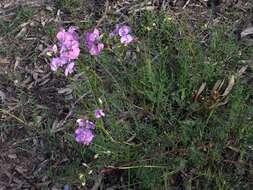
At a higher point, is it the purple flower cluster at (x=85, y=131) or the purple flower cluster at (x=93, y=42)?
the purple flower cluster at (x=93, y=42)

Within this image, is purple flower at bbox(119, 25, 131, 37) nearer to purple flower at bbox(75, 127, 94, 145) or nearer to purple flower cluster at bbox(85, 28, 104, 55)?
purple flower cluster at bbox(85, 28, 104, 55)

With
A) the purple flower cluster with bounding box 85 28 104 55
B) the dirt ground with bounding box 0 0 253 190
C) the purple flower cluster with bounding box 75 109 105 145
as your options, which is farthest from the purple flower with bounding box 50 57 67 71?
the dirt ground with bounding box 0 0 253 190

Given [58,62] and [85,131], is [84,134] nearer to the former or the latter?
[85,131]

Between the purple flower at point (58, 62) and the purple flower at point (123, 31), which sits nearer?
the purple flower at point (58, 62)

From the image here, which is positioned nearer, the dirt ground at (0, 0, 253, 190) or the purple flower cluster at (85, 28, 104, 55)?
the purple flower cluster at (85, 28, 104, 55)

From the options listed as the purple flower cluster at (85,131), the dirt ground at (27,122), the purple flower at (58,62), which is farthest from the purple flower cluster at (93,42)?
the dirt ground at (27,122)

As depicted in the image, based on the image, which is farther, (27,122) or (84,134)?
(27,122)

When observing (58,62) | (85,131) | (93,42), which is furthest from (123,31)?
(85,131)

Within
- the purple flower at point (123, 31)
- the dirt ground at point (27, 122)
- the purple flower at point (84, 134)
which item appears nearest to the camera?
the purple flower at point (84, 134)

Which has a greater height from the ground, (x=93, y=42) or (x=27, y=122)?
(x=93, y=42)

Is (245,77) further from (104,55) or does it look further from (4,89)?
(4,89)

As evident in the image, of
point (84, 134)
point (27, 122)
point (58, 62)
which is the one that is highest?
point (58, 62)

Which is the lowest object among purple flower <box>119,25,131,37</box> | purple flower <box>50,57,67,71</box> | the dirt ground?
the dirt ground

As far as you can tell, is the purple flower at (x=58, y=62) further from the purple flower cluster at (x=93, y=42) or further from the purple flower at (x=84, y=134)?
the purple flower at (x=84, y=134)
